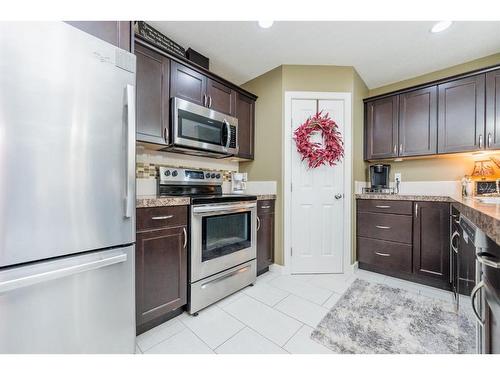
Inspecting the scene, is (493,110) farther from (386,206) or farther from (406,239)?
(406,239)

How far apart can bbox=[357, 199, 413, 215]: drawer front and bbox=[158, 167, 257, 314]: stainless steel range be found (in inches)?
53.1

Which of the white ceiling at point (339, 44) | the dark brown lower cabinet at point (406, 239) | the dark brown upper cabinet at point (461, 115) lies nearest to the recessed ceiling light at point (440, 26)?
the white ceiling at point (339, 44)

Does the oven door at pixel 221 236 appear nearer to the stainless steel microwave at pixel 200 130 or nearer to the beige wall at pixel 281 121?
the beige wall at pixel 281 121

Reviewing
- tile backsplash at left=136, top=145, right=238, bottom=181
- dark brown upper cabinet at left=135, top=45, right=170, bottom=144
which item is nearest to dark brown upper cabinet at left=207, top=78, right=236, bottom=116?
dark brown upper cabinet at left=135, top=45, right=170, bottom=144

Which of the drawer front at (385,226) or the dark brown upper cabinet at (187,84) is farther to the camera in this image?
the drawer front at (385,226)

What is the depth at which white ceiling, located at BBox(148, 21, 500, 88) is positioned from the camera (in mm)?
1833

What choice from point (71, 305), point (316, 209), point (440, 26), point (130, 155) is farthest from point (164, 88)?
point (440, 26)

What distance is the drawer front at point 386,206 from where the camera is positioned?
2.23 meters

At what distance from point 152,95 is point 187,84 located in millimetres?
377

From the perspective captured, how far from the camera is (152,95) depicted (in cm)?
174

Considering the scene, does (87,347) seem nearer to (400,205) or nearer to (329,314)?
(329,314)

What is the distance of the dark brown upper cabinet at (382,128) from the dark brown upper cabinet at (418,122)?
2.4 inches

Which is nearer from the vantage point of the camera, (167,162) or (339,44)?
(339,44)

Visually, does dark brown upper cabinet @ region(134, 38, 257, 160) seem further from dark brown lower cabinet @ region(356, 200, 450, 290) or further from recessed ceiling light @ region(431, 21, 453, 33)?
dark brown lower cabinet @ region(356, 200, 450, 290)
